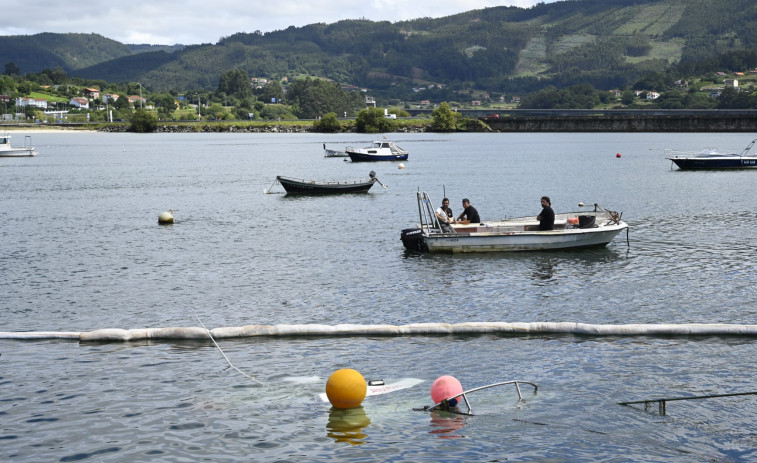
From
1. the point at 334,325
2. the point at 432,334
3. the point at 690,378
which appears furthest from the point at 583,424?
the point at 334,325

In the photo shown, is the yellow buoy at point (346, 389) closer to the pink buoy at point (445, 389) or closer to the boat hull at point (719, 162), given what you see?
the pink buoy at point (445, 389)

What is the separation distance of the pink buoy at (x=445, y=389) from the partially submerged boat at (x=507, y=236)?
18846mm

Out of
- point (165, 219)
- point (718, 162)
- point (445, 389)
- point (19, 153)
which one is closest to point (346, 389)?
point (445, 389)

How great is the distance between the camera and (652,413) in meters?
16.8

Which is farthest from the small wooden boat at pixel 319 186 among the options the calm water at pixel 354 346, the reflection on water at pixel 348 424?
the reflection on water at pixel 348 424

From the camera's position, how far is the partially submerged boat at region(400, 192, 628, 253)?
36.1 m

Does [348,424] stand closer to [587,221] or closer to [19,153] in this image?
[587,221]

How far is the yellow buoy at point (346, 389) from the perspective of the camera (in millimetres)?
17000

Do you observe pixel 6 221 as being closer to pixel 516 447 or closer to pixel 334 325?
pixel 334 325

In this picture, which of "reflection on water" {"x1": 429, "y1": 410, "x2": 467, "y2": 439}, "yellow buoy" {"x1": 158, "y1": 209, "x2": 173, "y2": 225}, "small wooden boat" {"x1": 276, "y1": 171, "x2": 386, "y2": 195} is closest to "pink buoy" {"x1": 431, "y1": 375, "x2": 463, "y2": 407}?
"reflection on water" {"x1": 429, "y1": 410, "x2": 467, "y2": 439}

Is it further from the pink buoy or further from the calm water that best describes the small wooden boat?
the pink buoy

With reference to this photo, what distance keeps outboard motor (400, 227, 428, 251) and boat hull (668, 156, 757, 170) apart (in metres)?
65.2

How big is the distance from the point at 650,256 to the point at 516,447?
23.4 m

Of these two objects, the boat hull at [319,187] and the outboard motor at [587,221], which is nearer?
the outboard motor at [587,221]
